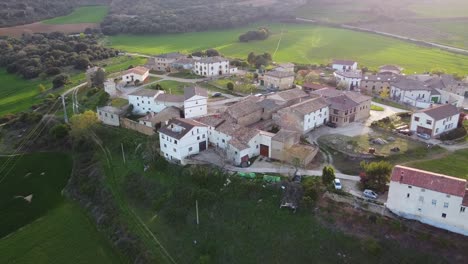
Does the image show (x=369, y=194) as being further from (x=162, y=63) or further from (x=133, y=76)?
(x=162, y=63)

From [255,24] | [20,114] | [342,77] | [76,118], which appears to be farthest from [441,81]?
[255,24]

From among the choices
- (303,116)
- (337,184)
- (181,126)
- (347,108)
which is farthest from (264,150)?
(347,108)

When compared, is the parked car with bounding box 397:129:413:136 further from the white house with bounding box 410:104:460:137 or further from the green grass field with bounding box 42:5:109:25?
the green grass field with bounding box 42:5:109:25

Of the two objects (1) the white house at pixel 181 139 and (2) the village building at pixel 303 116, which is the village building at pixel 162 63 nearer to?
(2) the village building at pixel 303 116

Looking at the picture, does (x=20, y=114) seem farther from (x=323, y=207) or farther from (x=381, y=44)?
(x=381, y=44)

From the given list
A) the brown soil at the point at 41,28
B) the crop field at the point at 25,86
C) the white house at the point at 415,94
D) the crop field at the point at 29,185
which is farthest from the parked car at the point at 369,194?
the brown soil at the point at 41,28
